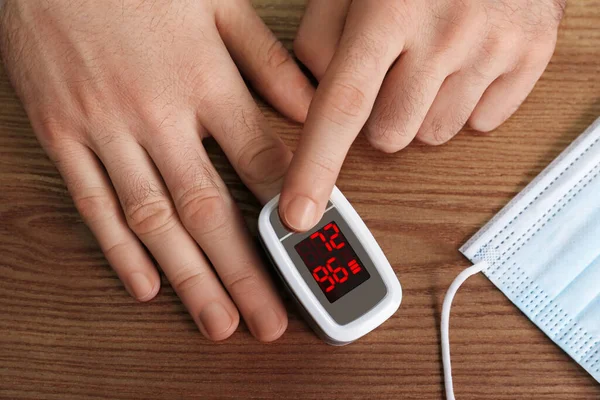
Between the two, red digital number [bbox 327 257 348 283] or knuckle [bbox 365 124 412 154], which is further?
knuckle [bbox 365 124 412 154]

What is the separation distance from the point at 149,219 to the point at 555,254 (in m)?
0.54

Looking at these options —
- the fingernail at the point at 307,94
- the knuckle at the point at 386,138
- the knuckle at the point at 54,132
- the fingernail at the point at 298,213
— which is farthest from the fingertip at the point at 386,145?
the knuckle at the point at 54,132

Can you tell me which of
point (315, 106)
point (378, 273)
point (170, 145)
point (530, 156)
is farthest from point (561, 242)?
point (170, 145)

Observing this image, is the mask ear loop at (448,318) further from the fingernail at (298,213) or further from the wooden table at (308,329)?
the fingernail at (298,213)

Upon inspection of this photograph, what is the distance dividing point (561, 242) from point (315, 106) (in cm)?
Result: 38

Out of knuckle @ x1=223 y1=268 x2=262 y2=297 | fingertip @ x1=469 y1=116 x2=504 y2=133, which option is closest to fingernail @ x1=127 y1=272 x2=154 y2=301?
knuckle @ x1=223 y1=268 x2=262 y2=297

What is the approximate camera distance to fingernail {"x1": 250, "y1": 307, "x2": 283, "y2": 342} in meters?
0.64

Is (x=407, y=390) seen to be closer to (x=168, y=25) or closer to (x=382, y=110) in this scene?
(x=382, y=110)

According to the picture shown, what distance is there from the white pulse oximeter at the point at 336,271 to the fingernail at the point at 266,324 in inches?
1.9

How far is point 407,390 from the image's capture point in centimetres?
64

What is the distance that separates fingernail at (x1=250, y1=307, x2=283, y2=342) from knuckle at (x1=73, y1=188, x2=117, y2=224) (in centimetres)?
25

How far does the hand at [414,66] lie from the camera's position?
60cm

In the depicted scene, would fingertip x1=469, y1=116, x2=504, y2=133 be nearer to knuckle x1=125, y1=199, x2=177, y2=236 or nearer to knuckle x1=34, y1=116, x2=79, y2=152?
knuckle x1=125, y1=199, x2=177, y2=236

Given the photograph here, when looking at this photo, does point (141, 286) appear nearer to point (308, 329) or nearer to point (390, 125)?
point (308, 329)
